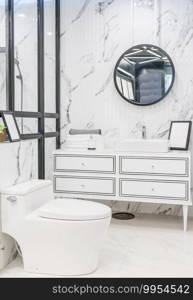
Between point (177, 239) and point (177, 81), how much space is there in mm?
1579

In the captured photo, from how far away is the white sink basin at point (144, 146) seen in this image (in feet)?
10.6

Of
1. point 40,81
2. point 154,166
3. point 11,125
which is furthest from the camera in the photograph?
point 40,81

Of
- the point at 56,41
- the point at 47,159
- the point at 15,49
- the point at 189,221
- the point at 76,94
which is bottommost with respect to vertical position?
the point at 189,221

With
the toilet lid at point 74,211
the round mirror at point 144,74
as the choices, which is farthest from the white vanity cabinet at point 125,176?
the toilet lid at point 74,211

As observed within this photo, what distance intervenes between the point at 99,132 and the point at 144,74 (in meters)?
0.76

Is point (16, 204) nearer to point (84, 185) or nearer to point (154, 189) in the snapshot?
point (84, 185)

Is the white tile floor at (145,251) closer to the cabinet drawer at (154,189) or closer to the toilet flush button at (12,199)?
the cabinet drawer at (154,189)

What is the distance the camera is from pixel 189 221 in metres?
3.47

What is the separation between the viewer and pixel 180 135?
11.3ft

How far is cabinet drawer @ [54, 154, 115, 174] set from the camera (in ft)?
10.7

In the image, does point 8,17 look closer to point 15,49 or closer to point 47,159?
point 15,49

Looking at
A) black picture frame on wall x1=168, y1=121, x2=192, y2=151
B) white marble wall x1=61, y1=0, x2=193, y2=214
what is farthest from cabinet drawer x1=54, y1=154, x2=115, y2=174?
black picture frame on wall x1=168, y1=121, x2=192, y2=151

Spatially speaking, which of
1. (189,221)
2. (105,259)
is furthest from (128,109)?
(105,259)

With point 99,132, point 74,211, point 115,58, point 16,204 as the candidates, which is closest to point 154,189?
point 99,132
